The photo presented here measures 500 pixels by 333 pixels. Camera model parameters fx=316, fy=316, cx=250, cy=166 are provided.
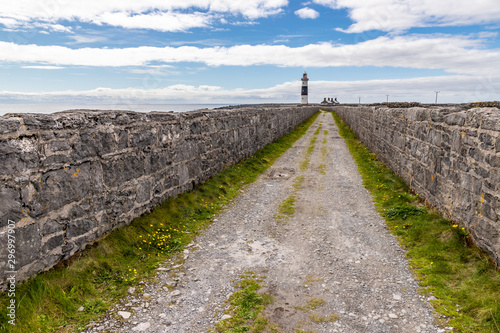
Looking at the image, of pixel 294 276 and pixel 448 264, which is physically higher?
pixel 448 264

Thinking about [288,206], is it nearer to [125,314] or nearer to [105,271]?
[105,271]

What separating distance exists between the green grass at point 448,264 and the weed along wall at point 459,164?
247mm

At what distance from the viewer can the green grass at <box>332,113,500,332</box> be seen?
12.3 feet

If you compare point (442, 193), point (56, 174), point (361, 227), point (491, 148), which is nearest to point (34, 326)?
point (56, 174)

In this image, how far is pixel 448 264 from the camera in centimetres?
486

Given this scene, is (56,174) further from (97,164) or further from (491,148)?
(491,148)

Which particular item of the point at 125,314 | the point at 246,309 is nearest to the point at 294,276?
the point at 246,309

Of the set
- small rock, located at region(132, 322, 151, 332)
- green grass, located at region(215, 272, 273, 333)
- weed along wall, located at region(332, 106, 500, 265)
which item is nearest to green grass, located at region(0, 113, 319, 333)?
small rock, located at region(132, 322, 151, 332)

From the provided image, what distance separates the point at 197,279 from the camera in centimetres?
467

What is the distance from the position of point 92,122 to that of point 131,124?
1.00 m

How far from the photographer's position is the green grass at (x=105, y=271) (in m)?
3.60

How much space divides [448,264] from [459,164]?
211 cm

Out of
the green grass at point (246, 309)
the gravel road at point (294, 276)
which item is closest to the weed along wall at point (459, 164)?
the gravel road at point (294, 276)

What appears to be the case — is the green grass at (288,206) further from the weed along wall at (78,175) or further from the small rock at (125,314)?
the small rock at (125,314)
